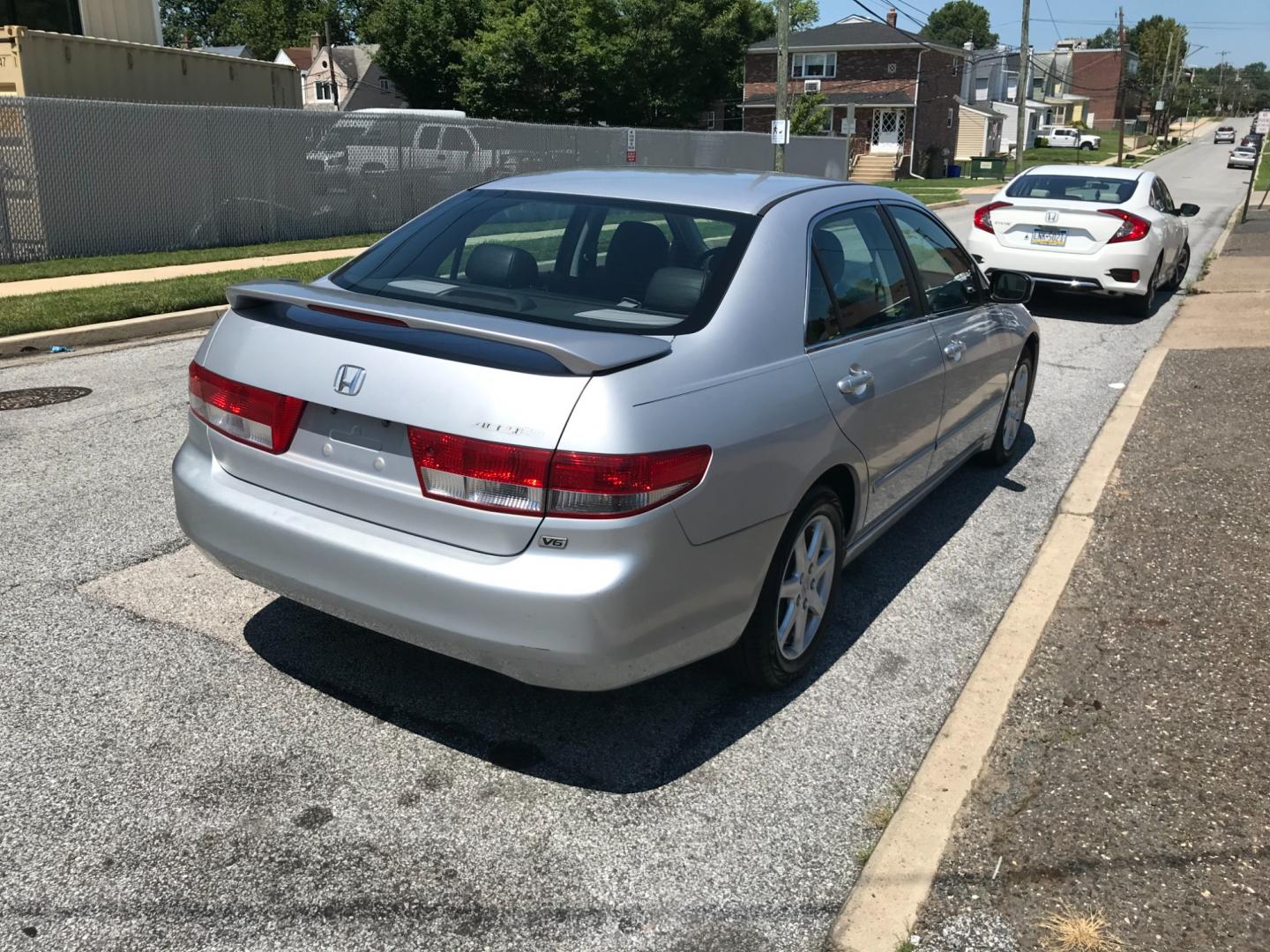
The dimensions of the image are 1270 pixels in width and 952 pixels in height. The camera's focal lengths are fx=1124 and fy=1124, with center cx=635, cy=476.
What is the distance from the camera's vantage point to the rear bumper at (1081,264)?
11734 millimetres

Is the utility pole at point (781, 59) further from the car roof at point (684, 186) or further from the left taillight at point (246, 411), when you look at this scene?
the left taillight at point (246, 411)

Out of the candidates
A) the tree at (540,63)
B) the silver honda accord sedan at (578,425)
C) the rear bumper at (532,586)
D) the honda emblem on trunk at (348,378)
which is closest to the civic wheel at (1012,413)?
the silver honda accord sedan at (578,425)

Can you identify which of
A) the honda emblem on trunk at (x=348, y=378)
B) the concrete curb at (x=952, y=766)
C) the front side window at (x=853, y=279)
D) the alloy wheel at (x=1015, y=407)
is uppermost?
the front side window at (x=853, y=279)

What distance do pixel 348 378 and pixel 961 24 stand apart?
147 m

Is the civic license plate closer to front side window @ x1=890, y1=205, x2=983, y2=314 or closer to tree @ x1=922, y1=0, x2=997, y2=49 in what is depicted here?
front side window @ x1=890, y1=205, x2=983, y2=314

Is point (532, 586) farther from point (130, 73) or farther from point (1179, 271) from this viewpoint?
point (130, 73)

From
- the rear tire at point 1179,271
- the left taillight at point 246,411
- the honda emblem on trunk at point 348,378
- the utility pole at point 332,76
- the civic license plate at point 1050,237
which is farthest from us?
the utility pole at point 332,76

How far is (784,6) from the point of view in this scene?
24.3 metres

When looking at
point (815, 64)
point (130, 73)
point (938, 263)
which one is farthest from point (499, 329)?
point (815, 64)

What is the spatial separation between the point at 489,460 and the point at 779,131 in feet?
78.8

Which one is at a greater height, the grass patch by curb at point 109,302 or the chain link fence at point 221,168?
the chain link fence at point 221,168

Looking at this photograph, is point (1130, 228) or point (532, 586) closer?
point (532, 586)

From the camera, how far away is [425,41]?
61.2 metres

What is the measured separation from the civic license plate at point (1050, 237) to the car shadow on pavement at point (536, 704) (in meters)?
8.84
